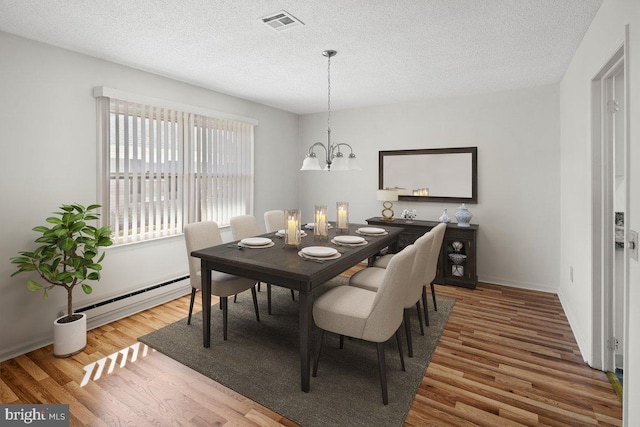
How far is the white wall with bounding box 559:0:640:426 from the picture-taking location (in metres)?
1.53

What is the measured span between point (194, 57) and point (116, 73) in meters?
0.81

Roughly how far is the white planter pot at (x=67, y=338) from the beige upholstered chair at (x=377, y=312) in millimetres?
1878

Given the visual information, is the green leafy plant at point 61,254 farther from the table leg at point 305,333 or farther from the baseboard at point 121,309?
the table leg at point 305,333

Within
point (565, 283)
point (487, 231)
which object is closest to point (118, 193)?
point (487, 231)

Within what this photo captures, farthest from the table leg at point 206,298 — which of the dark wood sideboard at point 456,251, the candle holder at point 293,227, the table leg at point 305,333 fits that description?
the dark wood sideboard at point 456,251

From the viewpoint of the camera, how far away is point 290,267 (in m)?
2.13

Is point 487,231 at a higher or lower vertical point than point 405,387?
higher

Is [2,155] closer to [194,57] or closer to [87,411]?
[194,57]

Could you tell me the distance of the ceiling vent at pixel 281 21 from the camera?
7.42 ft

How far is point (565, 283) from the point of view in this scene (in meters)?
3.52

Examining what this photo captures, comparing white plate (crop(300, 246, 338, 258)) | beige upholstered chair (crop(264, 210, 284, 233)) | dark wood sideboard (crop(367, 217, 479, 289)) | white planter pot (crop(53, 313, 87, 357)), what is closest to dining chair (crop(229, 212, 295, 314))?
beige upholstered chair (crop(264, 210, 284, 233))

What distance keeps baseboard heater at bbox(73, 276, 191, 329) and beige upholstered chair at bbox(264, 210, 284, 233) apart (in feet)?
3.73

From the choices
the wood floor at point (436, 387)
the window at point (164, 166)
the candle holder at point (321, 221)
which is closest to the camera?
the wood floor at point (436, 387)

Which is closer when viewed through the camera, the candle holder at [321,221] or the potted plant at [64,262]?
the potted plant at [64,262]
